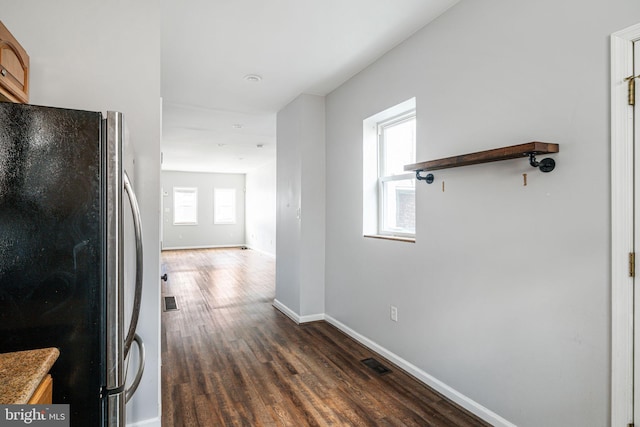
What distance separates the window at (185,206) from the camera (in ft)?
38.9

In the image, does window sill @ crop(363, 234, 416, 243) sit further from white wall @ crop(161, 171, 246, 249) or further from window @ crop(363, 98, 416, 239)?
white wall @ crop(161, 171, 246, 249)

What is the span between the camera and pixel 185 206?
12.0 meters

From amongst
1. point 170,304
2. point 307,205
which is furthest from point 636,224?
point 170,304

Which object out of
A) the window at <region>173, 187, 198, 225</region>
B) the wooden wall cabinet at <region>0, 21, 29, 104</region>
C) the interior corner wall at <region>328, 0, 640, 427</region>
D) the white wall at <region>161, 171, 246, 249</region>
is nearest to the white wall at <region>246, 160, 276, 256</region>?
the white wall at <region>161, 171, 246, 249</region>

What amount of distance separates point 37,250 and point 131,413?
1.30m

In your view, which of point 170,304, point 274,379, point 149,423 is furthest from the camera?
point 170,304

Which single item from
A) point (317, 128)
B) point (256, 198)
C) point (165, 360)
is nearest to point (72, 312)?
point (165, 360)

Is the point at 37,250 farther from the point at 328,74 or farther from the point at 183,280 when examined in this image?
the point at 183,280

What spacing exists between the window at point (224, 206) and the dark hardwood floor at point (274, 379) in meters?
8.08

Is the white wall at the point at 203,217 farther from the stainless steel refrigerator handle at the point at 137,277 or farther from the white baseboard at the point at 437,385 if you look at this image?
the stainless steel refrigerator handle at the point at 137,277

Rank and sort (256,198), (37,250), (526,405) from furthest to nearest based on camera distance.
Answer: (256,198), (526,405), (37,250)

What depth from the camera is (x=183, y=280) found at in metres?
6.68

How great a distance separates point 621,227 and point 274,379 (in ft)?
7.80

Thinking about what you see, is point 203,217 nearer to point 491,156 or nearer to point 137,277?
point 137,277
